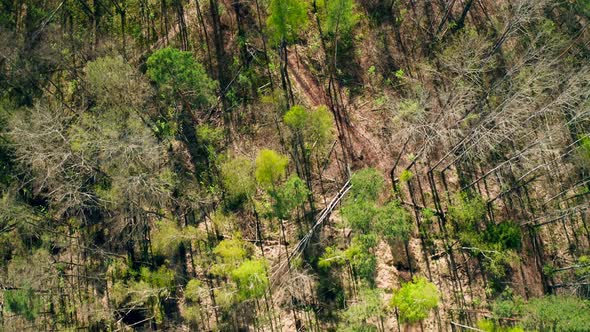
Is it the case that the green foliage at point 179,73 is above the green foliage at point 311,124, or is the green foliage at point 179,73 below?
above

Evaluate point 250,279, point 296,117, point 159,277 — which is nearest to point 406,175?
point 296,117

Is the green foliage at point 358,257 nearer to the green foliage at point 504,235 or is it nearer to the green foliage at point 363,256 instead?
the green foliage at point 363,256

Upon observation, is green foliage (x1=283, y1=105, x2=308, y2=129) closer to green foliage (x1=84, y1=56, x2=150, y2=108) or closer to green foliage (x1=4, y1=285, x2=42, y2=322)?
green foliage (x1=84, y1=56, x2=150, y2=108)

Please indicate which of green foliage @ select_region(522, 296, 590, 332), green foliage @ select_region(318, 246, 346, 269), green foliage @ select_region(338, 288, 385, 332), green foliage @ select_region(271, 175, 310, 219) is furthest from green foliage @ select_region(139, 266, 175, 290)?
green foliage @ select_region(522, 296, 590, 332)

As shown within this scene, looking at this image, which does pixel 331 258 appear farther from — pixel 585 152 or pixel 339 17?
pixel 585 152

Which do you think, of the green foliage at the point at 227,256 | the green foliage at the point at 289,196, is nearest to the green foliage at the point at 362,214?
the green foliage at the point at 289,196
